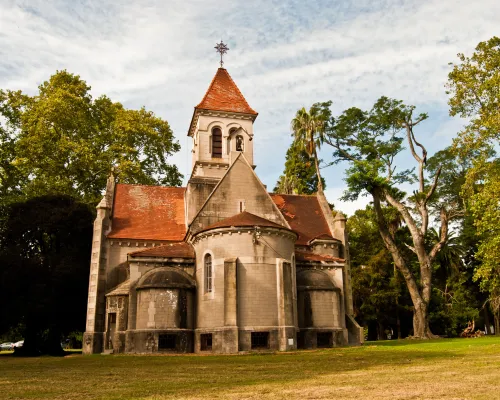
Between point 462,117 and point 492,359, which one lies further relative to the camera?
point 462,117

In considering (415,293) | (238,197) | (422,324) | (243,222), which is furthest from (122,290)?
(415,293)

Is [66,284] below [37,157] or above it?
below

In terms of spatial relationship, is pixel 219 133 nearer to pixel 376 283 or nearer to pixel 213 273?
pixel 213 273

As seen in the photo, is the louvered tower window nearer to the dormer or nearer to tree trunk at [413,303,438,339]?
the dormer

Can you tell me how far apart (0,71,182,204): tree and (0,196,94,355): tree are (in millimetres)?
6471

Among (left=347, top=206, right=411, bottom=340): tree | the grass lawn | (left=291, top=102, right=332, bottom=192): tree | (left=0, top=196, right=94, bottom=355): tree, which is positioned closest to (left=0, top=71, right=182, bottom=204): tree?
(left=0, top=196, right=94, bottom=355): tree

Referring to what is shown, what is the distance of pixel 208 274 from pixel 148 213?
9029 mm

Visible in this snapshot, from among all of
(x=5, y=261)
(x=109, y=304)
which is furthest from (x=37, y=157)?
(x=109, y=304)

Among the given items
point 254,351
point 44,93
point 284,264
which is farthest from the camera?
point 44,93

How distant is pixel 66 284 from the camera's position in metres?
32.9

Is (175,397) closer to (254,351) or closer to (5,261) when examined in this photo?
(254,351)

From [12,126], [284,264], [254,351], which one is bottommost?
[254,351]

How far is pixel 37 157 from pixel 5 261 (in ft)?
47.2

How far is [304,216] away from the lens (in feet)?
125
